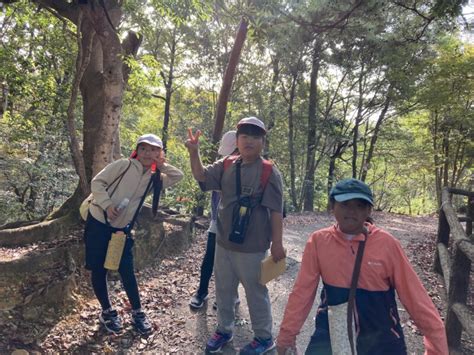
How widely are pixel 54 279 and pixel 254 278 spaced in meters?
2.47

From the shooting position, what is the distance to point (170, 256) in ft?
20.4

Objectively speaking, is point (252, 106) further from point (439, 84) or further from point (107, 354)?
point (107, 354)

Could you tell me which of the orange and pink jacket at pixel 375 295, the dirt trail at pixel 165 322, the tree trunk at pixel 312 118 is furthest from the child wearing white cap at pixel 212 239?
the tree trunk at pixel 312 118

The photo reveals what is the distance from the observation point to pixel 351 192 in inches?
77.4

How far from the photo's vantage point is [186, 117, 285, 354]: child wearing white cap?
2.87m

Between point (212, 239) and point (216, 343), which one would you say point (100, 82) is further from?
point (216, 343)

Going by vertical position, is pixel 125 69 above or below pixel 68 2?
below

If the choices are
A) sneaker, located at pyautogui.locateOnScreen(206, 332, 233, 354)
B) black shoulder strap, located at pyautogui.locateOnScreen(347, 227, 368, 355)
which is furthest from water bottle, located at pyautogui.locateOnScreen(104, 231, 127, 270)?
black shoulder strap, located at pyautogui.locateOnScreen(347, 227, 368, 355)

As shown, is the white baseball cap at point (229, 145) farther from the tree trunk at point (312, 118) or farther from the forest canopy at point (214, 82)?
the tree trunk at point (312, 118)

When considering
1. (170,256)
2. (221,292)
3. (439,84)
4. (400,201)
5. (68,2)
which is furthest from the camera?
(400,201)

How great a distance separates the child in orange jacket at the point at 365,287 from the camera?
186 cm

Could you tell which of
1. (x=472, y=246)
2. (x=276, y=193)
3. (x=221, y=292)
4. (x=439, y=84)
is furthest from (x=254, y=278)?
(x=439, y=84)

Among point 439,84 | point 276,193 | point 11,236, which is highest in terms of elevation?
point 439,84

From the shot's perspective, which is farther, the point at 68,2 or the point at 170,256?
the point at 170,256
